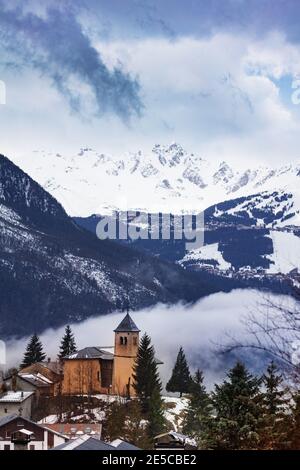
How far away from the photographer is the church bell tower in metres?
109

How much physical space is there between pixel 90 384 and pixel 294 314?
331 ft

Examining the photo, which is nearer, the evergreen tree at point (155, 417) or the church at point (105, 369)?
the evergreen tree at point (155, 417)

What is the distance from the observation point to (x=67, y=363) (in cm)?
11338

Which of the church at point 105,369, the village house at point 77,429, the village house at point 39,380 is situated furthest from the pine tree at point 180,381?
the village house at point 77,429

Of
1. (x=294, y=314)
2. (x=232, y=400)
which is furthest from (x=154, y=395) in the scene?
(x=294, y=314)

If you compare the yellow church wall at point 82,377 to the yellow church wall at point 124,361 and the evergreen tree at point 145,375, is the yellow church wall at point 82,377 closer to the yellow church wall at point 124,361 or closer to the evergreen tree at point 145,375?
the yellow church wall at point 124,361

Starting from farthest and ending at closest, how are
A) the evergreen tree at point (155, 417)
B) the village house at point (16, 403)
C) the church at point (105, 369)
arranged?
the church at point (105, 369) < the village house at point (16, 403) < the evergreen tree at point (155, 417)

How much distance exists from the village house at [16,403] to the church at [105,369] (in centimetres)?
1012

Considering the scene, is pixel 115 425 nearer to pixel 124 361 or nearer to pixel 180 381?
pixel 124 361

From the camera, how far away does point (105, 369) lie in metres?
115

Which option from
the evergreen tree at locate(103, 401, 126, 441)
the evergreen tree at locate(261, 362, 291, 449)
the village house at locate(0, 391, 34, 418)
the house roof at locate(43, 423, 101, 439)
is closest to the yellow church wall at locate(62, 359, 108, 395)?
the village house at locate(0, 391, 34, 418)

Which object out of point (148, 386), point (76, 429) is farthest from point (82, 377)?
point (76, 429)

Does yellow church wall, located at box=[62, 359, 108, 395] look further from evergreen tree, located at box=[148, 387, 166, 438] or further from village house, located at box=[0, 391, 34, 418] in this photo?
evergreen tree, located at box=[148, 387, 166, 438]

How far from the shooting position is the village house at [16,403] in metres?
90.4
